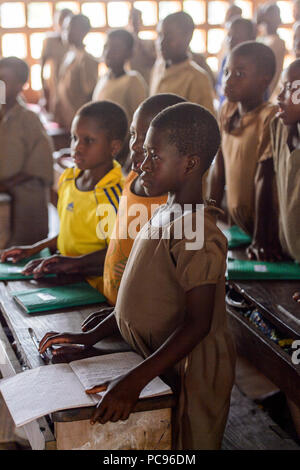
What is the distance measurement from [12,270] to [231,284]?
765 millimetres

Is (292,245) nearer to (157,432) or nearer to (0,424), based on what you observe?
(157,432)

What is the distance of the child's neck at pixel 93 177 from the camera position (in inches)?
85.9

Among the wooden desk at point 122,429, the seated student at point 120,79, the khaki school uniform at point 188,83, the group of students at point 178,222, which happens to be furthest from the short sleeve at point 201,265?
the seated student at point 120,79

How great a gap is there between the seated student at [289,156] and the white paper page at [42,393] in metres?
1.02

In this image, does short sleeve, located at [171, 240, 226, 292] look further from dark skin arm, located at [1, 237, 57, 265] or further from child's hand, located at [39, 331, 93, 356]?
dark skin arm, located at [1, 237, 57, 265]

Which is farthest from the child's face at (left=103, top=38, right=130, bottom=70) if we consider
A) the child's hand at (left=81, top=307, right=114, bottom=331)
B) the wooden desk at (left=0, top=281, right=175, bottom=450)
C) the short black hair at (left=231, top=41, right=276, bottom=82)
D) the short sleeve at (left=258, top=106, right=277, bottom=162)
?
the wooden desk at (left=0, top=281, right=175, bottom=450)

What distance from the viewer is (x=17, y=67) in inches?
138

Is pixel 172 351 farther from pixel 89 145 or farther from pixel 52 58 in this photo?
pixel 52 58

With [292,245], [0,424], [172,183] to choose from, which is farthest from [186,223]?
[0,424]

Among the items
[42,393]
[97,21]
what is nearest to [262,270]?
[42,393]

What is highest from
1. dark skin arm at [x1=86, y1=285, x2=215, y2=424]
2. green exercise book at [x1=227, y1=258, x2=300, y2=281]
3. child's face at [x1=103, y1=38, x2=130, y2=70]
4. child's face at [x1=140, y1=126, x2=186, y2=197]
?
child's face at [x1=103, y1=38, x2=130, y2=70]

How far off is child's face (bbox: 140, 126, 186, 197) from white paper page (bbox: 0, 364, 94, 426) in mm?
462

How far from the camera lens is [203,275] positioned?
134cm

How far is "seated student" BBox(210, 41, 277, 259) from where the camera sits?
2.41 meters
